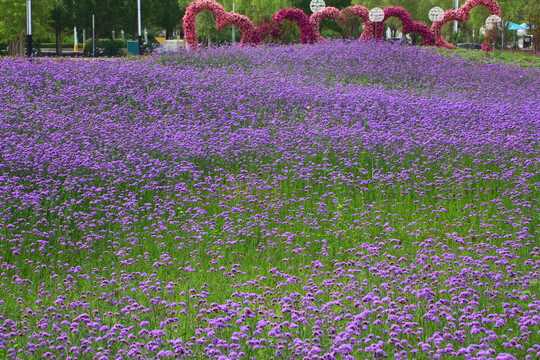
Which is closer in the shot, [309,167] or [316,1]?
[309,167]

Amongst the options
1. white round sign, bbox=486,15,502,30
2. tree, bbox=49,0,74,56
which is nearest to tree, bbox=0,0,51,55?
tree, bbox=49,0,74,56

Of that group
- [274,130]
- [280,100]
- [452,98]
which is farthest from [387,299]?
[452,98]

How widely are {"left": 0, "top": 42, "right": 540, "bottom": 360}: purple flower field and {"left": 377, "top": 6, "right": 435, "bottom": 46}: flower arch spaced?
590 inches

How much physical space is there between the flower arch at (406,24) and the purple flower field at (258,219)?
14977 millimetres

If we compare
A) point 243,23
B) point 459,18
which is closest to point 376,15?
point 243,23

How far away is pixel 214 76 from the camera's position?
1361 cm

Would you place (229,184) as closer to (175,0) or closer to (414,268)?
(414,268)

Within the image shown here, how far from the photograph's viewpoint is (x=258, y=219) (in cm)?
630

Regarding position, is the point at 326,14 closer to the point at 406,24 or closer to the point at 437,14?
the point at 406,24

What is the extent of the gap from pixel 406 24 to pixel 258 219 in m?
23.9

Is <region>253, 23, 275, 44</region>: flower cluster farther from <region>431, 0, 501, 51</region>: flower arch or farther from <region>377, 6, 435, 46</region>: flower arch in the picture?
<region>431, 0, 501, 51</region>: flower arch

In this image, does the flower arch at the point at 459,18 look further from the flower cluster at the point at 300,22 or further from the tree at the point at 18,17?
the tree at the point at 18,17

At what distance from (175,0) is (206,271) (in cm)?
5080

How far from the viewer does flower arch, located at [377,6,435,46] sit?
2741 cm
